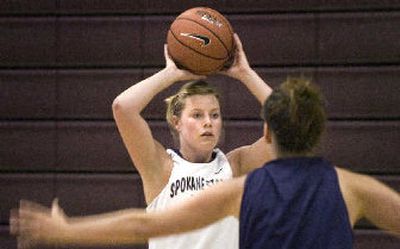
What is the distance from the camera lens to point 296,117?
2.00m

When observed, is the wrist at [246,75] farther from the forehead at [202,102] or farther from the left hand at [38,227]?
the left hand at [38,227]

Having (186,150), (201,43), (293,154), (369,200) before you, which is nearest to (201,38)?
(201,43)

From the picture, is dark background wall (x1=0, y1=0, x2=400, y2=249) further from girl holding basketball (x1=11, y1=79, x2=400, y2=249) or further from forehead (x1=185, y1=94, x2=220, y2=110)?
girl holding basketball (x1=11, y1=79, x2=400, y2=249)

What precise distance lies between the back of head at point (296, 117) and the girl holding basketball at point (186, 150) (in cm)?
99

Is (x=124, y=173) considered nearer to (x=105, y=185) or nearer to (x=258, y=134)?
(x=105, y=185)

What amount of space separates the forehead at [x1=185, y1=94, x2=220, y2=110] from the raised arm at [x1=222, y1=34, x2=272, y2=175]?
14 centimetres

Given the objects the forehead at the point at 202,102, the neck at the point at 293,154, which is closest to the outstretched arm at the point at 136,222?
the neck at the point at 293,154

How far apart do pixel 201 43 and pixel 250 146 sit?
1.46ft

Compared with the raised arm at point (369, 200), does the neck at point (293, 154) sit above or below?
above

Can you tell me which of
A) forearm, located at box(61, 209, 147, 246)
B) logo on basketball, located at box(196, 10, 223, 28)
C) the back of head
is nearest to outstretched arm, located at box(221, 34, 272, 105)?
logo on basketball, located at box(196, 10, 223, 28)

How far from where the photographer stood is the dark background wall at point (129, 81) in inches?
189

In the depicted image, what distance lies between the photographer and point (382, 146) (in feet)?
15.7

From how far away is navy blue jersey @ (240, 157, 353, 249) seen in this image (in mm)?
1948

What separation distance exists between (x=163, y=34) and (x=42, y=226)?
3085 millimetres
